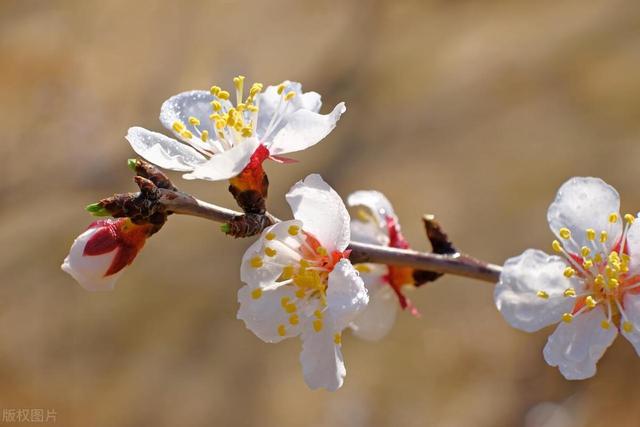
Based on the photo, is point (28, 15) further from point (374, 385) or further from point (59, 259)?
point (374, 385)

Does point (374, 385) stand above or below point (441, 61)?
below

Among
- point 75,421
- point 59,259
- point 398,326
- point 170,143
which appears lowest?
point 75,421

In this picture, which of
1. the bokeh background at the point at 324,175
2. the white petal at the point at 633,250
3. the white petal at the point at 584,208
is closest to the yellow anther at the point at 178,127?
the white petal at the point at 584,208

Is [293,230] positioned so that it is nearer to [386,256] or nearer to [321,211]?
[321,211]

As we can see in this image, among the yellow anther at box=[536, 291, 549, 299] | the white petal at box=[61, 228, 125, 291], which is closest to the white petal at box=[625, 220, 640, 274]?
the yellow anther at box=[536, 291, 549, 299]

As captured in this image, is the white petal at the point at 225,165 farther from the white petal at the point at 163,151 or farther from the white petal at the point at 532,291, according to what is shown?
the white petal at the point at 532,291

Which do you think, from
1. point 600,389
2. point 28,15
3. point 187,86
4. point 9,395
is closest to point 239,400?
point 9,395
